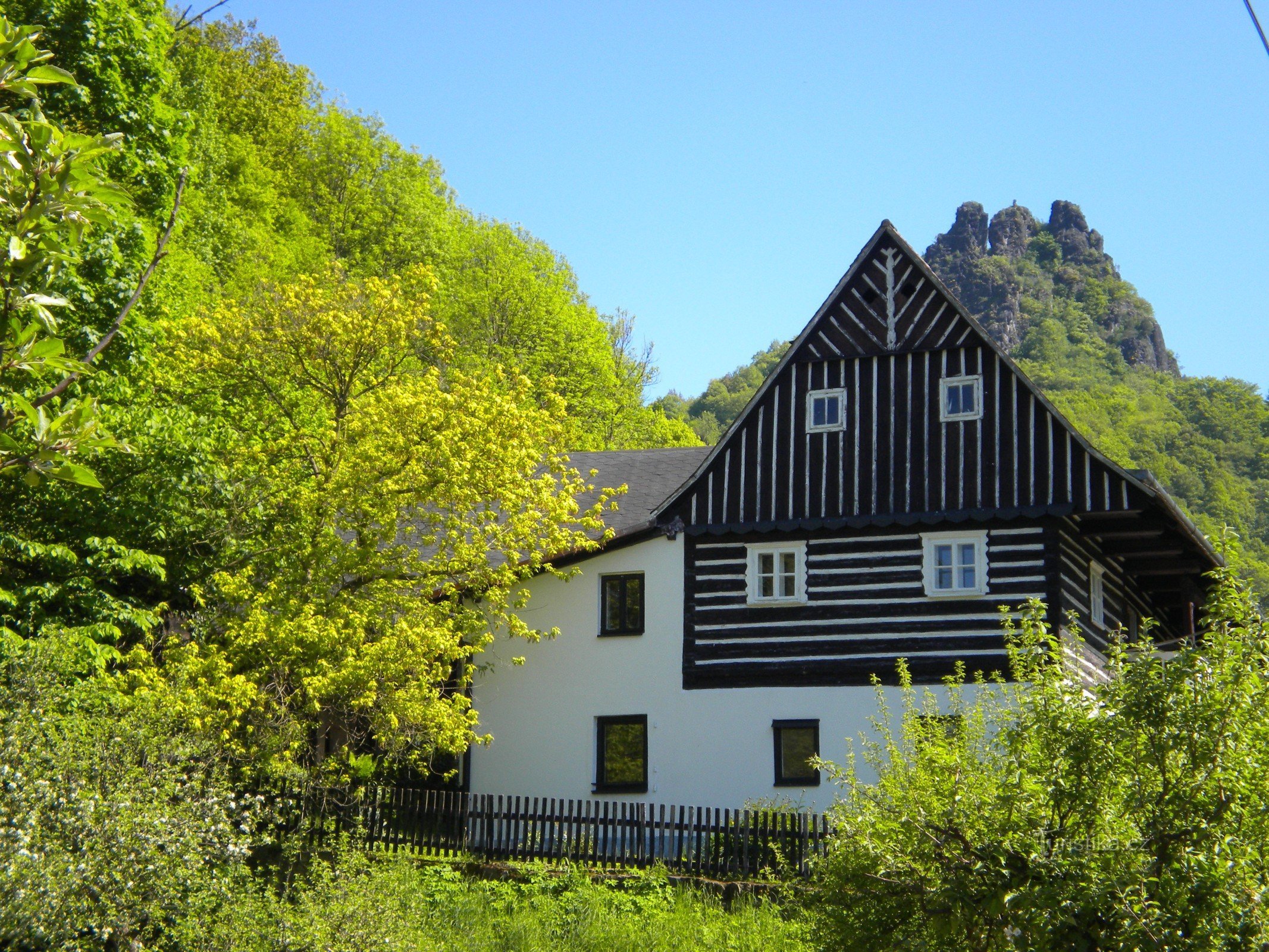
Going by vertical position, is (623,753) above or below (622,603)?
below

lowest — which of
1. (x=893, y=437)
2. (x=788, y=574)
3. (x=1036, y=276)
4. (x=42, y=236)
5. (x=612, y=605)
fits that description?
(x=42, y=236)

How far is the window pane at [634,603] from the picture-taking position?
82.2 feet

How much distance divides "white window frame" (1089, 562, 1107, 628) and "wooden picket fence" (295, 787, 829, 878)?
7826mm

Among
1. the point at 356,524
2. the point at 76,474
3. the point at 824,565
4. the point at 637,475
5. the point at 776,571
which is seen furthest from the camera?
the point at 637,475

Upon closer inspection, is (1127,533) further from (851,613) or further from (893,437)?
(851,613)

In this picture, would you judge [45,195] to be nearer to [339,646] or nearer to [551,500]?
[339,646]

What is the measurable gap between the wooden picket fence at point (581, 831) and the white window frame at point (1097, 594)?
7.83m

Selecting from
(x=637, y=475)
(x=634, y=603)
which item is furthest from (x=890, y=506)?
(x=637, y=475)

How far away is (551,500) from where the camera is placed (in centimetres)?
2241

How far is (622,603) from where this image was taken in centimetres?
2533

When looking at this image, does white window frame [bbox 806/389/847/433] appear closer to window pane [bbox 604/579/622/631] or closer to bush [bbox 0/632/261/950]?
window pane [bbox 604/579/622/631]

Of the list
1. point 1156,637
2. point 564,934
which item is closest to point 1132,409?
point 1156,637

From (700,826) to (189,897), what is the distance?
7408mm

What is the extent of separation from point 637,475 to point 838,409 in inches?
283
